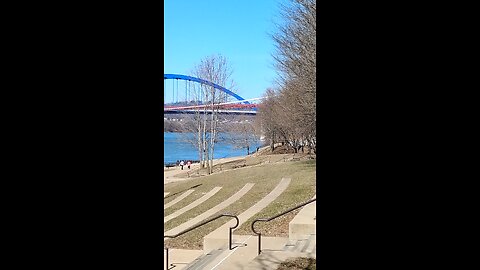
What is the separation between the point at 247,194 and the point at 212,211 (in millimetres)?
1094

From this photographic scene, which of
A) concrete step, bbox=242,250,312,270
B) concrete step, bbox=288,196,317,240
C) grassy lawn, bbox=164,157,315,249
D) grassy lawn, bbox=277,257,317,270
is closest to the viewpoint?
grassy lawn, bbox=277,257,317,270

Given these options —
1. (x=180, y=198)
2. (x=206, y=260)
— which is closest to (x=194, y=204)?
(x=180, y=198)

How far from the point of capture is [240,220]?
665cm

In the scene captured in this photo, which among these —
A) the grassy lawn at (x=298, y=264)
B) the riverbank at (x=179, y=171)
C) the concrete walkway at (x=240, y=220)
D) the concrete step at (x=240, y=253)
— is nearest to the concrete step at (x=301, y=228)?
the concrete step at (x=240, y=253)

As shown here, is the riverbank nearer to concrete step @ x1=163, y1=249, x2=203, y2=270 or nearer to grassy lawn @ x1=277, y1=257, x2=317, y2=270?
concrete step @ x1=163, y1=249, x2=203, y2=270

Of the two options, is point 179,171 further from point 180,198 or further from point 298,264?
point 298,264

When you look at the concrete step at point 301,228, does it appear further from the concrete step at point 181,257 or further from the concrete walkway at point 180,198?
the concrete walkway at point 180,198

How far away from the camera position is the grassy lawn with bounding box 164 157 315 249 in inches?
249

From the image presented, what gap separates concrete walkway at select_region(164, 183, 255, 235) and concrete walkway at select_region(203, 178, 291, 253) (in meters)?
0.51

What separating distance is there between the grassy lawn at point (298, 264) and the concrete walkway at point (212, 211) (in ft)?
7.91

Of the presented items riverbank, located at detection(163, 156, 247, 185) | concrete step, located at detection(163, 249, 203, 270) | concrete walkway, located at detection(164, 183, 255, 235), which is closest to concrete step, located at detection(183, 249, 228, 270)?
concrete step, located at detection(163, 249, 203, 270)

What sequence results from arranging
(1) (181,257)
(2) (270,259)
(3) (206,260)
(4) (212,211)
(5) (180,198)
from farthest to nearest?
1. (5) (180,198)
2. (4) (212,211)
3. (1) (181,257)
4. (3) (206,260)
5. (2) (270,259)

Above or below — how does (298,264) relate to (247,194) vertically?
below
